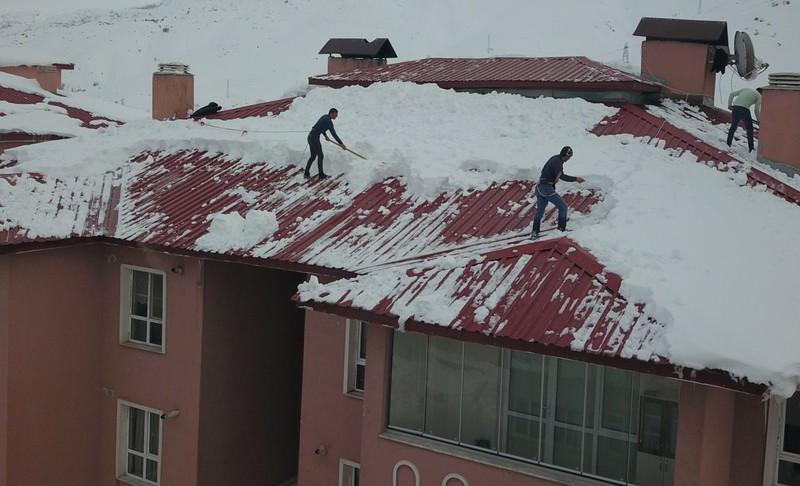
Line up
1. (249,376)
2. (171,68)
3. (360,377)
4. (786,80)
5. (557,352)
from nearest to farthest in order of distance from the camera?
(557,352) < (360,377) < (786,80) < (249,376) < (171,68)

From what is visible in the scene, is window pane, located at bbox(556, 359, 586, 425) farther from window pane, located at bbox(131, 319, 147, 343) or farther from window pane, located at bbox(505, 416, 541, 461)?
window pane, located at bbox(131, 319, 147, 343)

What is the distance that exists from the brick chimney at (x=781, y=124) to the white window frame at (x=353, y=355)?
6827 millimetres

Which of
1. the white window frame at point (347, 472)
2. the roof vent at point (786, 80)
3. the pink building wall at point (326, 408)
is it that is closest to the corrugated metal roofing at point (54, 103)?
the pink building wall at point (326, 408)

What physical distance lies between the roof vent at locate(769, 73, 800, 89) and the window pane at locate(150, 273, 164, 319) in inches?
394

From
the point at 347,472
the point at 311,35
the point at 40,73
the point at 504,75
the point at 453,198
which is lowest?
the point at 347,472

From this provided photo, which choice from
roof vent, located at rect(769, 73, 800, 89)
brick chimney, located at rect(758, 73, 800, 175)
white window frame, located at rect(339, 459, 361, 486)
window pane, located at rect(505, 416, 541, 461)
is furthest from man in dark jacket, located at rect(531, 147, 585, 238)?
roof vent, located at rect(769, 73, 800, 89)

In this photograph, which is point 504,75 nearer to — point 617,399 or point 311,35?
point 617,399

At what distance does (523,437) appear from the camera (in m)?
8.77

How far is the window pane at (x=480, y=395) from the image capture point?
8.91 meters

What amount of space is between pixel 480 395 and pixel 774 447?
299 centimetres

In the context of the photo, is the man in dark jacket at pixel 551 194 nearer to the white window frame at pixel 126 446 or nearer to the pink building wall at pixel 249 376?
the pink building wall at pixel 249 376

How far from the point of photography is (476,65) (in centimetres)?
1783

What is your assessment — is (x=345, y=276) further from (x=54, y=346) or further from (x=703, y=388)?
(x=54, y=346)

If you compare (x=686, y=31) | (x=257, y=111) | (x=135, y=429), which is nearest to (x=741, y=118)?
(x=686, y=31)
